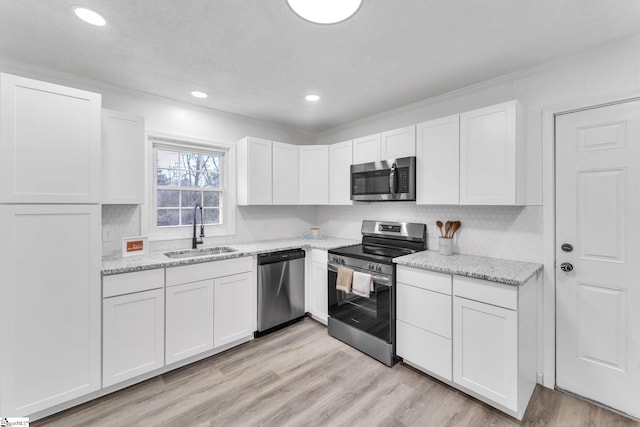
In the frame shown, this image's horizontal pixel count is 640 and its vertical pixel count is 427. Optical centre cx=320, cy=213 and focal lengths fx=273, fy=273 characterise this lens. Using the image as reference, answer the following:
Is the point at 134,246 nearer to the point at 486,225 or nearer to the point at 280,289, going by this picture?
the point at 280,289

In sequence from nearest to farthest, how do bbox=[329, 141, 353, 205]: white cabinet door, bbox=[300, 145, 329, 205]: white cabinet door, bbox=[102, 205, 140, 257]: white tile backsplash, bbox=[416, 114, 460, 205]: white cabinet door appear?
1. bbox=[416, 114, 460, 205]: white cabinet door
2. bbox=[102, 205, 140, 257]: white tile backsplash
3. bbox=[329, 141, 353, 205]: white cabinet door
4. bbox=[300, 145, 329, 205]: white cabinet door

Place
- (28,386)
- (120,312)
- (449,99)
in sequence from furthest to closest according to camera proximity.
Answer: (449,99)
(120,312)
(28,386)

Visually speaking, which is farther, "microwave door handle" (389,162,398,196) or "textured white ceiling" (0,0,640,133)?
"microwave door handle" (389,162,398,196)

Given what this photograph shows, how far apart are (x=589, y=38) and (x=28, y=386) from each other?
443 cm

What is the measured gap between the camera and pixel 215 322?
263 cm

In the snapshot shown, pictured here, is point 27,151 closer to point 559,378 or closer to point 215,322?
point 215,322

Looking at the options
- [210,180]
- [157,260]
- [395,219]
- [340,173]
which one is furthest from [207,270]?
[395,219]

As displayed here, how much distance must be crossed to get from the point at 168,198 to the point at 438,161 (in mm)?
2887

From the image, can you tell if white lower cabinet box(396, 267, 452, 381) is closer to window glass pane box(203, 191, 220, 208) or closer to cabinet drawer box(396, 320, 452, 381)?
cabinet drawer box(396, 320, 452, 381)

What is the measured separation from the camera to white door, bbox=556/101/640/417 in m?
1.88

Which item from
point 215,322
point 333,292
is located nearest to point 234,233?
point 215,322

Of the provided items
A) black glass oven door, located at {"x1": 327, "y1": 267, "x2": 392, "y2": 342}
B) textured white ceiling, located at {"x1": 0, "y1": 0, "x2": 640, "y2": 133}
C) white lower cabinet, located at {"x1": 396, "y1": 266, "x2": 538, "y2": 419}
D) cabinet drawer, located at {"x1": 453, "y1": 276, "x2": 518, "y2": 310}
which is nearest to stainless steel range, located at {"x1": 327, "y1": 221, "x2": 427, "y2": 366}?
black glass oven door, located at {"x1": 327, "y1": 267, "x2": 392, "y2": 342}

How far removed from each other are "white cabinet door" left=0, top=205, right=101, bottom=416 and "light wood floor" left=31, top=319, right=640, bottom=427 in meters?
0.25

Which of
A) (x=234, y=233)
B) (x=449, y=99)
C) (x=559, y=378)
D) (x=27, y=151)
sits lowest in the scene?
(x=559, y=378)
